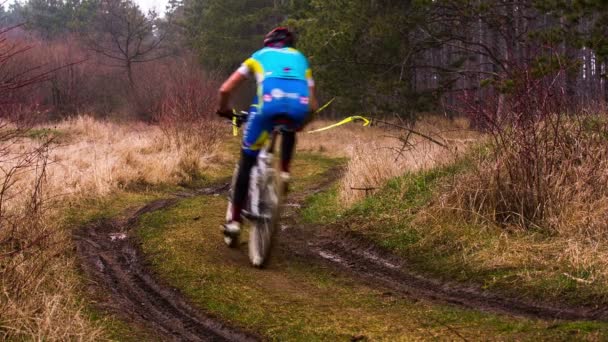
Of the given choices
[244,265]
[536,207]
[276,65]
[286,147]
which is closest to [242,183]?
[286,147]

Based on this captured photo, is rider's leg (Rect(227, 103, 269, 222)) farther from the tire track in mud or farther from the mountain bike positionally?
the tire track in mud

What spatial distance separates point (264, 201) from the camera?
17.0 ft

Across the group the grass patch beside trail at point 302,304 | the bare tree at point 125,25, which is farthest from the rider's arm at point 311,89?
the bare tree at point 125,25

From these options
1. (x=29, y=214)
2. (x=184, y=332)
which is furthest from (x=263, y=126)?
(x=29, y=214)

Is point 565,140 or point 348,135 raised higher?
point 565,140

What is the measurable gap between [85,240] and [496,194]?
14.8 ft

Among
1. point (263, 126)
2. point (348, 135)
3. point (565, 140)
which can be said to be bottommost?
point (348, 135)

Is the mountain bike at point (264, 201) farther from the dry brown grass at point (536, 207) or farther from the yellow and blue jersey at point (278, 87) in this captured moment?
the dry brown grass at point (536, 207)

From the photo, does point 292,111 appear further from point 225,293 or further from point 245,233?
point 245,233

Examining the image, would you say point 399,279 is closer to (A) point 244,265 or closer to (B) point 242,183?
(A) point 244,265

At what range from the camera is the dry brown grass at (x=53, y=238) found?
357cm

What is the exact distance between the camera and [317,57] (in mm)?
18297

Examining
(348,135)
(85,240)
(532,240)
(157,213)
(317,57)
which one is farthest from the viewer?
(348,135)

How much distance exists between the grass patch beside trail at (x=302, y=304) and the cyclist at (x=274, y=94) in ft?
2.91
